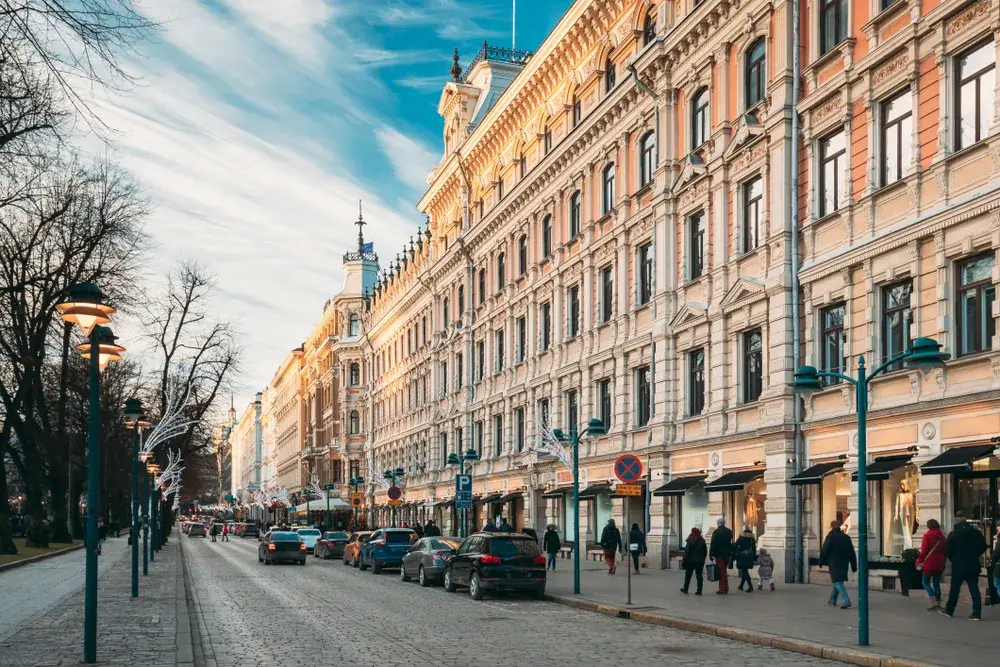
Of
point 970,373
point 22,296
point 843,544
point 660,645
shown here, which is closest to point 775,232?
point 970,373

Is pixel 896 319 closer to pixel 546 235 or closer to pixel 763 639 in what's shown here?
pixel 763 639

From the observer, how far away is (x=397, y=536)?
1607 inches

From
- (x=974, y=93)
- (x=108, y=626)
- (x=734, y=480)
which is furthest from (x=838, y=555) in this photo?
(x=108, y=626)

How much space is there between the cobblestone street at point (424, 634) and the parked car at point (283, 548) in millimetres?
16495

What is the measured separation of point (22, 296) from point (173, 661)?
3082cm

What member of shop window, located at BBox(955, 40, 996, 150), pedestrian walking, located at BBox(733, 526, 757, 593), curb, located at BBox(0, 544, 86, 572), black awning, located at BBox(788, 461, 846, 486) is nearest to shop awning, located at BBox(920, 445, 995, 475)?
black awning, located at BBox(788, 461, 846, 486)

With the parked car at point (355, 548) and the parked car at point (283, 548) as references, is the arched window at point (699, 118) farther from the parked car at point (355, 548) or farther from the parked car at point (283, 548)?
the parked car at point (283, 548)

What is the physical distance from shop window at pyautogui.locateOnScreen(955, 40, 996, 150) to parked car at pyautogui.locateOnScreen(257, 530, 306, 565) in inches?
1220

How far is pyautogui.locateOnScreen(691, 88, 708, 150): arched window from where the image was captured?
1345 inches


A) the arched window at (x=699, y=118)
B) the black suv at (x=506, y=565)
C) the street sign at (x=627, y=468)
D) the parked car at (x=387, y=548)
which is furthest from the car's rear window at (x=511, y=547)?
the arched window at (x=699, y=118)

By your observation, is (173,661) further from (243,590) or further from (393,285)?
(393,285)

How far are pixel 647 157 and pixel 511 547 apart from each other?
15.9 metres

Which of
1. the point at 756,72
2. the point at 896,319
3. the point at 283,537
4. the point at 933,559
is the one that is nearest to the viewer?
the point at 933,559

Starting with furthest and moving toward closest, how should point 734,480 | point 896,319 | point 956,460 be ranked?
point 734,480
point 896,319
point 956,460
